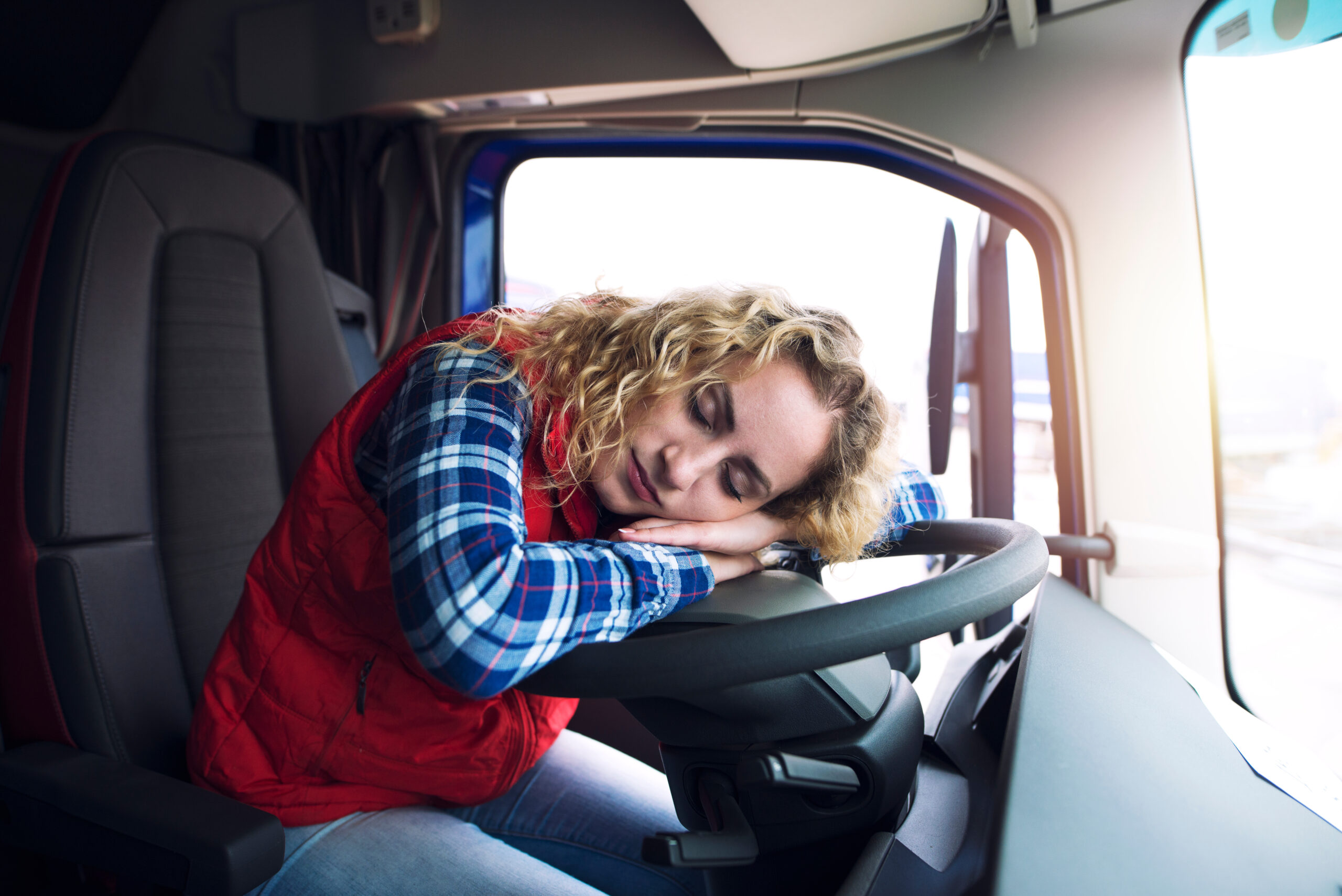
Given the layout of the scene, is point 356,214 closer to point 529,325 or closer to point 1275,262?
point 529,325

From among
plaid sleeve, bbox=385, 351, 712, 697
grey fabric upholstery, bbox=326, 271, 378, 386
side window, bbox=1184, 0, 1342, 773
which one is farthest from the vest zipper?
side window, bbox=1184, 0, 1342, 773

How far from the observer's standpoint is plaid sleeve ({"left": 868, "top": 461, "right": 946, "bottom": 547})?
3.09 feet

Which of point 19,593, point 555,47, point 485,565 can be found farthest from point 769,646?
point 555,47

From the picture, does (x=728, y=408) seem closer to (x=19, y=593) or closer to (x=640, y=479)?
(x=640, y=479)

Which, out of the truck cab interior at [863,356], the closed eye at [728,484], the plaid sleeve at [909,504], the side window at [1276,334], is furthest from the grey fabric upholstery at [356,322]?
the side window at [1276,334]

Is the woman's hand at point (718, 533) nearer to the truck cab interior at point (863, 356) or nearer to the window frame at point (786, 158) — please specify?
the truck cab interior at point (863, 356)

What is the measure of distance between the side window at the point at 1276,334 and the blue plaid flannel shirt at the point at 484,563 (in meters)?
0.99

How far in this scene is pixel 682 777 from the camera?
0.67 metres

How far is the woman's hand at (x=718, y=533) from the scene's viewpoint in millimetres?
754

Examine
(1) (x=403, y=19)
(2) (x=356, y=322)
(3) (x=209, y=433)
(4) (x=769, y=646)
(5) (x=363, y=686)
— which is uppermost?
(1) (x=403, y=19)

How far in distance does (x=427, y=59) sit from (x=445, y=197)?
1.05ft

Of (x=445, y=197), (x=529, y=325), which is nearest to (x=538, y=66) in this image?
(x=445, y=197)

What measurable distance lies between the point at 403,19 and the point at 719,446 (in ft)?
4.92

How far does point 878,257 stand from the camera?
1471 millimetres
